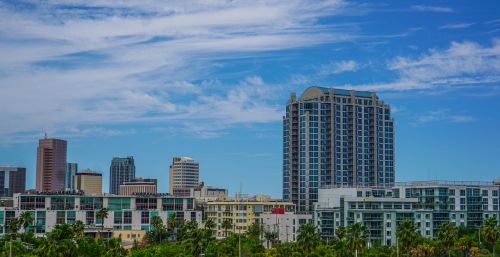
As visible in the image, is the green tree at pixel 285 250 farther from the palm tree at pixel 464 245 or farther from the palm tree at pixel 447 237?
the palm tree at pixel 464 245

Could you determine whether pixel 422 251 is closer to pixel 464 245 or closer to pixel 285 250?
pixel 464 245

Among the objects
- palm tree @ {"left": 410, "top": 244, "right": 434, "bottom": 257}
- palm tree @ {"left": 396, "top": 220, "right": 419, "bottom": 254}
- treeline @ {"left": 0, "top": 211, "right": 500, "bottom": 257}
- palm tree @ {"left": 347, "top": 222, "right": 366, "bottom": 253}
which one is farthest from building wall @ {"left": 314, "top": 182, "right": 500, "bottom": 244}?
palm tree @ {"left": 347, "top": 222, "right": 366, "bottom": 253}

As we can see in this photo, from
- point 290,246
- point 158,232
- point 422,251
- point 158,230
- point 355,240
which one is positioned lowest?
point 422,251

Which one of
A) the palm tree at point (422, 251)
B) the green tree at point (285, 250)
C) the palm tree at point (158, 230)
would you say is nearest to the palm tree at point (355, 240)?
the green tree at point (285, 250)

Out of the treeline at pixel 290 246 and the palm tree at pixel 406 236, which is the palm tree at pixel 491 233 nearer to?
the treeline at pixel 290 246

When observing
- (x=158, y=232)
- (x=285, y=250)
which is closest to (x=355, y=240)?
(x=285, y=250)

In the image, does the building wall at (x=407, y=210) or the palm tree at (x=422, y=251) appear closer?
the palm tree at (x=422, y=251)

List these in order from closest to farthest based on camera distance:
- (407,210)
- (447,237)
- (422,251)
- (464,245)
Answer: (447,237), (422,251), (464,245), (407,210)

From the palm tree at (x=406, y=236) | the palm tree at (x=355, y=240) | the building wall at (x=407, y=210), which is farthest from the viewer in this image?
the building wall at (x=407, y=210)

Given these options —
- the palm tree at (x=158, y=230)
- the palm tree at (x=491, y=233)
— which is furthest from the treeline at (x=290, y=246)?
the palm tree at (x=158, y=230)

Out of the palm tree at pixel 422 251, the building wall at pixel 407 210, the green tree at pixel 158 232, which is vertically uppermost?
the building wall at pixel 407 210

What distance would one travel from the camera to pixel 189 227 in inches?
6713

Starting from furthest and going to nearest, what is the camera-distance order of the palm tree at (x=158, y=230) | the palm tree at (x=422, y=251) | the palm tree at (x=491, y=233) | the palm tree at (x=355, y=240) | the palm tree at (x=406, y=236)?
1. the palm tree at (x=158, y=230)
2. the palm tree at (x=491, y=233)
3. the palm tree at (x=422, y=251)
4. the palm tree at (x=406, y=236)
5. the palm tree at (x=355, y=240)

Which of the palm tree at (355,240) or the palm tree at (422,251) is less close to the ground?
the palm tree at (355,240)
